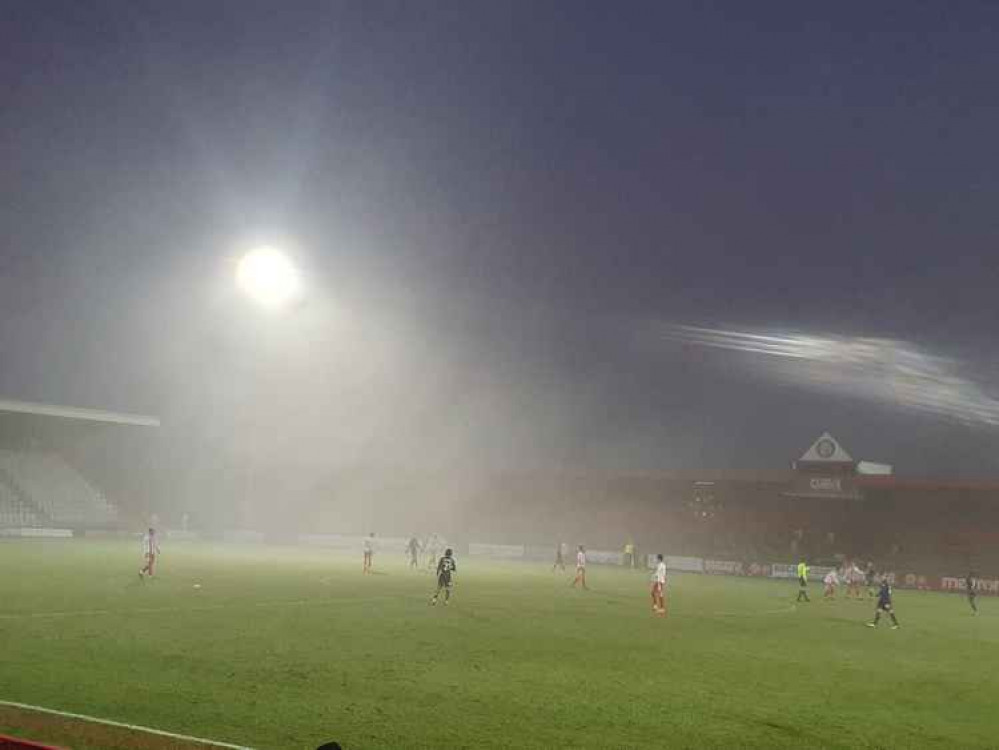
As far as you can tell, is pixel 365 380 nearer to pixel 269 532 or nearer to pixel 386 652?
pixel 269 532

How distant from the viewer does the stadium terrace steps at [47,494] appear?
224 feet

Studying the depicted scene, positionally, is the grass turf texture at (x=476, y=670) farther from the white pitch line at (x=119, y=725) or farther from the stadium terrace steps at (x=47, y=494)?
the stadium terrace steps at (x=47, y=494)

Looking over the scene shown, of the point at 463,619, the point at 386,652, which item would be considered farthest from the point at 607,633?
the point at 386,652

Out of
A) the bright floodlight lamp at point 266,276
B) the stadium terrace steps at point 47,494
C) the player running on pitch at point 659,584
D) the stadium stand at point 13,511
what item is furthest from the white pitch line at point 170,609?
the stadium terrace steps at point 47,494

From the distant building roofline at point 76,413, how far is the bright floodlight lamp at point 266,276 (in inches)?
674

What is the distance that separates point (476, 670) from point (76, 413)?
63.8 meters

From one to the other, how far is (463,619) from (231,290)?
48558mm

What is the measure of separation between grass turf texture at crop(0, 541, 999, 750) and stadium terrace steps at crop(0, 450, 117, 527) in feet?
134

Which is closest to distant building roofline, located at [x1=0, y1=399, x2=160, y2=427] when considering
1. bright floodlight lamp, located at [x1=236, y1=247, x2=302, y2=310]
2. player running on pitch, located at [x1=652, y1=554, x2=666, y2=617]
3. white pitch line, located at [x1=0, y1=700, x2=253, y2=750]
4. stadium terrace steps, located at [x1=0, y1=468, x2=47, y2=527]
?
stadium terrace steps, located at [x1=0, y1=468, x2=47, y2=527]

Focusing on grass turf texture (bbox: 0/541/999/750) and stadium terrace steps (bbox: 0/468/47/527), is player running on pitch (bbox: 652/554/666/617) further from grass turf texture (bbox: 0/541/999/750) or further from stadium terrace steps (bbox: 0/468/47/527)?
stadium terrace steps (bbox: 0/468/47/527)

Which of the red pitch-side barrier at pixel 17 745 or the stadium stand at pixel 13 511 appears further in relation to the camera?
the stadium stand at pixel 13 511

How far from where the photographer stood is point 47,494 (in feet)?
233

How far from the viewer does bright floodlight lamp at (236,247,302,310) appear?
66.1m

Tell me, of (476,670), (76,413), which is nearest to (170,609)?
(476,670)
